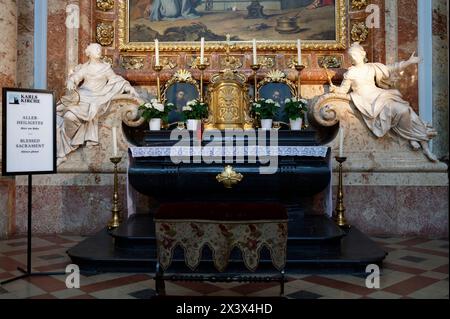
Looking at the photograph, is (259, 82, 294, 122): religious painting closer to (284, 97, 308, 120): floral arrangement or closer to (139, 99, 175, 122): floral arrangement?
(284, 97, 308, 120): floral arrangement

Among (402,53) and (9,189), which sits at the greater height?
(402,53)

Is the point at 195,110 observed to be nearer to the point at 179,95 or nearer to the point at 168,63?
the point at 179,95

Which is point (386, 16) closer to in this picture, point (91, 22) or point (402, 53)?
point (402, 53)

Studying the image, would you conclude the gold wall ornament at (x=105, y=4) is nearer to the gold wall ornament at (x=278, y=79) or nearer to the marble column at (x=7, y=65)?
the marble column at (x=7, y=65)

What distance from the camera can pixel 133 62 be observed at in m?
7.08

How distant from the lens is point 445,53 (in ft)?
22.6

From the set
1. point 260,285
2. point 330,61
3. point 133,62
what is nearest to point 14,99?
point 260,285

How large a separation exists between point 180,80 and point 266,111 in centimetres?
146

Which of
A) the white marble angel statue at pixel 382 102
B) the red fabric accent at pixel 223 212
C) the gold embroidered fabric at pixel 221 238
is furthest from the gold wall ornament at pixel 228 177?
the white marble angel statue at pixel 382 102

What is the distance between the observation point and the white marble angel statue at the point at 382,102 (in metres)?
5.94
